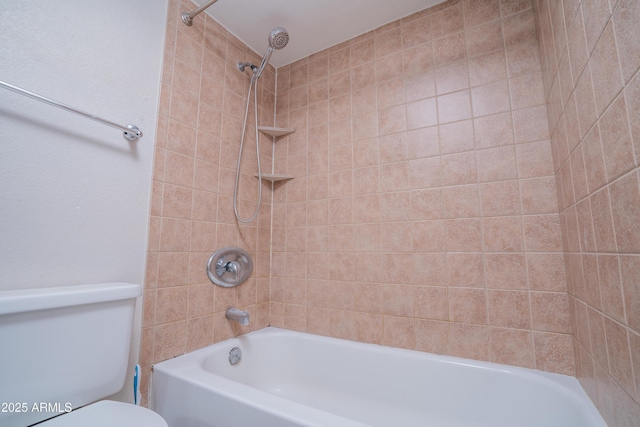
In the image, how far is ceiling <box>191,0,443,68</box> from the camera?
141 cm

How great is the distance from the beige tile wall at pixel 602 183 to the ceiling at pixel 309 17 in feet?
2.41

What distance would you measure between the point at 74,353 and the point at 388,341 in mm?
1202

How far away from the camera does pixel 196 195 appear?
134cm

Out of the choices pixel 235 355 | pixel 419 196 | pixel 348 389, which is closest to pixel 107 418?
pixel 235 355

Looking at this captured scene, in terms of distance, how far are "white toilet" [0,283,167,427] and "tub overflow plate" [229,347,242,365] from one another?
0.50m

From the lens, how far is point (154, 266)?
116cm

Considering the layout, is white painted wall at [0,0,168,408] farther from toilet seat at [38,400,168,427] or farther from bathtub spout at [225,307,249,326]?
bathtub spout at [225,307,249,326]

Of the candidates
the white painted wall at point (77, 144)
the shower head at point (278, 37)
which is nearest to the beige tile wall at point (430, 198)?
the shower head at point (278, 37)

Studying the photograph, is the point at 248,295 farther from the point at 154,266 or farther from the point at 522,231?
the point at 522,231

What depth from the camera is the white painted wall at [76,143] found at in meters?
0.84

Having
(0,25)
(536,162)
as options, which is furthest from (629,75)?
Result: (0,25)

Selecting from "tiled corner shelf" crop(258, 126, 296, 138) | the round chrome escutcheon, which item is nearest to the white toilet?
the round chrome escutcheon

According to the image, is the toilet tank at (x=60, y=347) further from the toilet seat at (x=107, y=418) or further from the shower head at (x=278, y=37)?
the shower head at (x=278, y=37)

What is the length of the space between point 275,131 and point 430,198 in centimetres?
101
